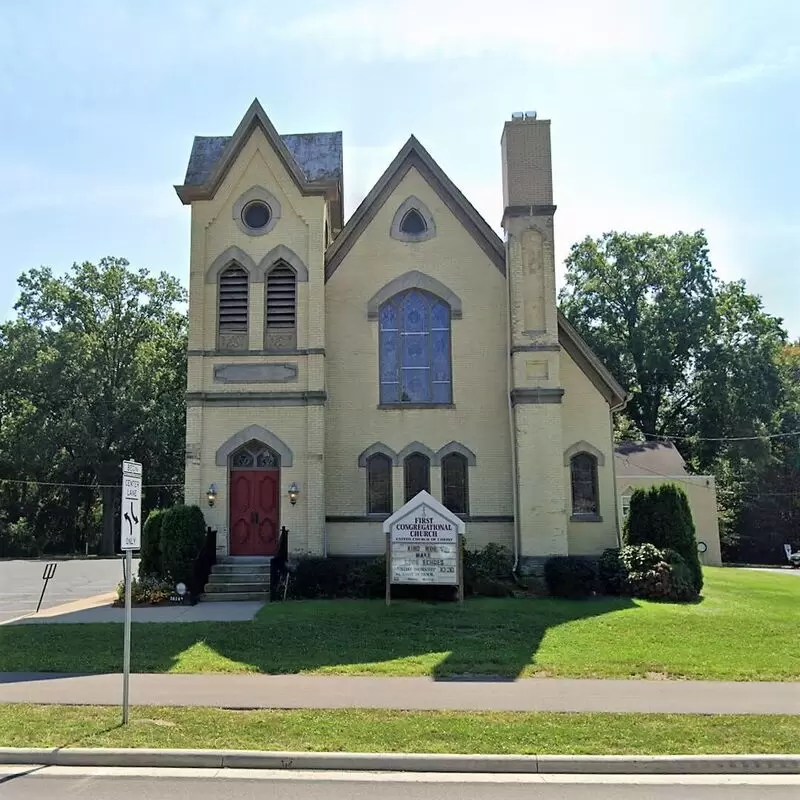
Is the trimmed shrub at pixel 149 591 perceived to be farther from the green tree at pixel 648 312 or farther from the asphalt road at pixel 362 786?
the green tree at pixel 648 312

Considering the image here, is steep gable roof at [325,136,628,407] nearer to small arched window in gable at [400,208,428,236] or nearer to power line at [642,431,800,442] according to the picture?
small arched window in gable at [400,208,428,236]

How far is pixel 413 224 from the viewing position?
2144cm

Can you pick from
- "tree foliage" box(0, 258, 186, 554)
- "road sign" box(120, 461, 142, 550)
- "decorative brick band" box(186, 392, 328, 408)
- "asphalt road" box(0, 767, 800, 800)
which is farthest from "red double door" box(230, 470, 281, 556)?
"tree foliage" box(0, 258, 186, 554)

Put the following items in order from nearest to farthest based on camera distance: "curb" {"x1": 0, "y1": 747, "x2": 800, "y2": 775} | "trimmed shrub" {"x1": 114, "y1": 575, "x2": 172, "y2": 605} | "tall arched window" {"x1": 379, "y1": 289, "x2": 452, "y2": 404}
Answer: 1. "curb" {"x1": 0, "y1": 747, "x2": 800, "y2": 775}
2. "trimmed shrub" {"x1": 114, "y1": 575, "x2": 172, "y2": 605}
3. "tall arched window" {"x1": 379, "y1": 289, "x2": 452, "y2": 404}

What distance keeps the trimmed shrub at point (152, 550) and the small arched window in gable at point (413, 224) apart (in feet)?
32.3

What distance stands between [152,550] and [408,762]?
12.6m

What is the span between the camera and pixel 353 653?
12.3 meters

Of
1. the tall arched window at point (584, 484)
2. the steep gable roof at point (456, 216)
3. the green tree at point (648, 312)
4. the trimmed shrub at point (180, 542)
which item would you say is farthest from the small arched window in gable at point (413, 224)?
the green tree at point (648, 312)

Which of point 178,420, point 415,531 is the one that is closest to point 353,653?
point 415,531

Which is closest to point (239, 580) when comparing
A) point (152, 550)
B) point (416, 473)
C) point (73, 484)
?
point (152, 550)

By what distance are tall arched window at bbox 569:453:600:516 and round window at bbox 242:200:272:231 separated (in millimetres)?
10410

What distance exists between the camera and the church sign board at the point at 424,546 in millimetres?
16078

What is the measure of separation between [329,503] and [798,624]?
10.9 meters

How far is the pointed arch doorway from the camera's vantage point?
63.6 feet
